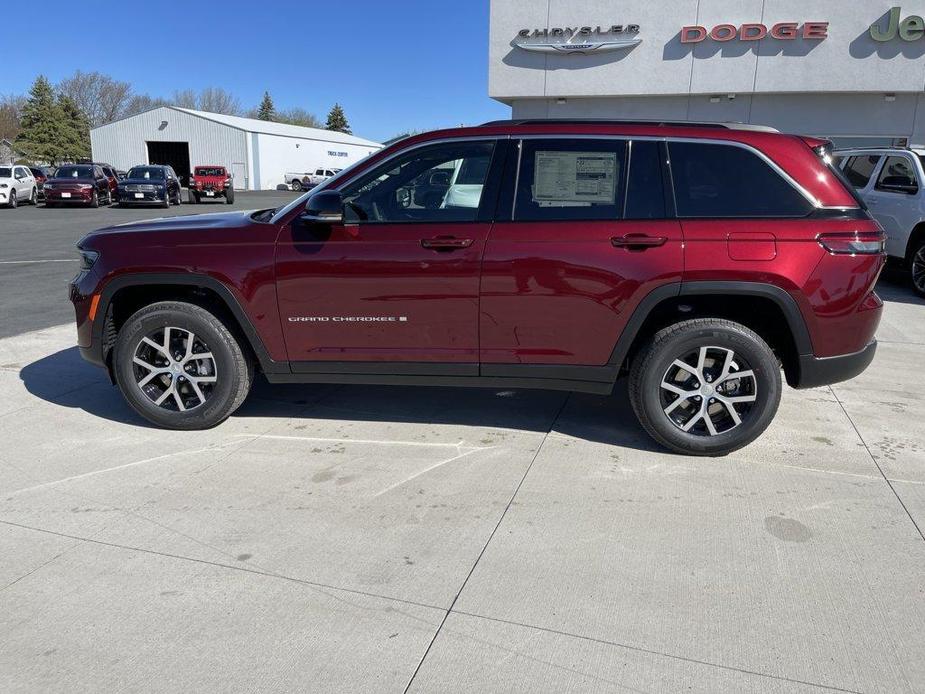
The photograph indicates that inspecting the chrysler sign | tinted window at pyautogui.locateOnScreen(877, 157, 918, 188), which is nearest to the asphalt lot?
tinted window at pyautogui.locateOnScreen(877, 157, 918, 188)

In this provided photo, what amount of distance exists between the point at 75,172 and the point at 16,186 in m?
2.22

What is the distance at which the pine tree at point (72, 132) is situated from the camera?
63.9m

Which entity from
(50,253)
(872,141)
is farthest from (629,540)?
(872,141)

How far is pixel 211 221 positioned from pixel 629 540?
3160mm

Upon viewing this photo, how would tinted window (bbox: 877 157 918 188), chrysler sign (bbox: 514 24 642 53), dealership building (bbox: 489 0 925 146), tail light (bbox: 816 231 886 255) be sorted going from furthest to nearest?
chrysler sign (bbox: 514 24 642 53) < dealership building (bbox: 489 0 925 146) < tinted window (bbox: 877 157 918 188) < tail light (bbox: 816 231 886 255)

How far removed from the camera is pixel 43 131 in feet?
207

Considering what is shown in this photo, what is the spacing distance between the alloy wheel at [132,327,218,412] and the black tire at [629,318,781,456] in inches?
103

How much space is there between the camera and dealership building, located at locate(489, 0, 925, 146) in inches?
677

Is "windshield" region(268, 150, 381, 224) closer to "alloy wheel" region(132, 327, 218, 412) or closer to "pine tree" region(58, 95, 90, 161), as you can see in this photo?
"alloy wheel" region(132, 327, 218, 412)

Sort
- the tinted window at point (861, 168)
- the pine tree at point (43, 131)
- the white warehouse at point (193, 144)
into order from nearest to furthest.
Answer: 1. the tinted window at point (861, 168)
2. the white warehouse at point (193, 144)
3. the pine tree at point (43, 131)

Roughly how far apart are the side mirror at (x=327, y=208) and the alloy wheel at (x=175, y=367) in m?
1.12

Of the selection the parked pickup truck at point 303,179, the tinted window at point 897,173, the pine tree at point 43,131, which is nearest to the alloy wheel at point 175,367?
the tinted window at point 897,173

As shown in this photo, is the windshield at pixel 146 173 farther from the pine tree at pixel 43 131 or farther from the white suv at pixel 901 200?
the pine tree at pixel 43 131

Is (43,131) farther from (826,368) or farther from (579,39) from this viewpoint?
(826,368)
